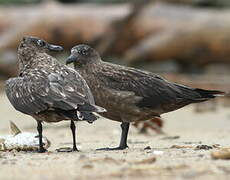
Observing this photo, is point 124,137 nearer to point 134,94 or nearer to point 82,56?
point 134,94

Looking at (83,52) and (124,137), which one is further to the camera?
(83,52)

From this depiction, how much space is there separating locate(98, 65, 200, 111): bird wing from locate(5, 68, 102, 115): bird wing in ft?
2.52

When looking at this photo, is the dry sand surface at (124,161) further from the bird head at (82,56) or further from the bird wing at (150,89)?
the bird head at (82,56)

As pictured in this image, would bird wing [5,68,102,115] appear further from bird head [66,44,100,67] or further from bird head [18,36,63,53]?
bird head [66,44,100,67]

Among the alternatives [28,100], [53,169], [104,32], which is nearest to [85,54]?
[28,100]

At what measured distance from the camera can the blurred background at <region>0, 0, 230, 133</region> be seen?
18234 mm

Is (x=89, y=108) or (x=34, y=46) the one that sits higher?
(x=34, y=46)

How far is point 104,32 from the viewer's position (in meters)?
18.3

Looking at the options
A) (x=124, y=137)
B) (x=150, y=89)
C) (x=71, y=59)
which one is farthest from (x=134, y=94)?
(x=71, y=59)

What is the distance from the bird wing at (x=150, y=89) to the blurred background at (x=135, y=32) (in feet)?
31.1

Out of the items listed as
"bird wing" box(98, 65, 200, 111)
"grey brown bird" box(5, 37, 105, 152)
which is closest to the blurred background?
"bird wing" box(98, 65, 200, 111)

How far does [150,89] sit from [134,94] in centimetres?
20

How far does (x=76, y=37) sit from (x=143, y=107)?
10.4 m

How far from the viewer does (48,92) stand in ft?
24.1
